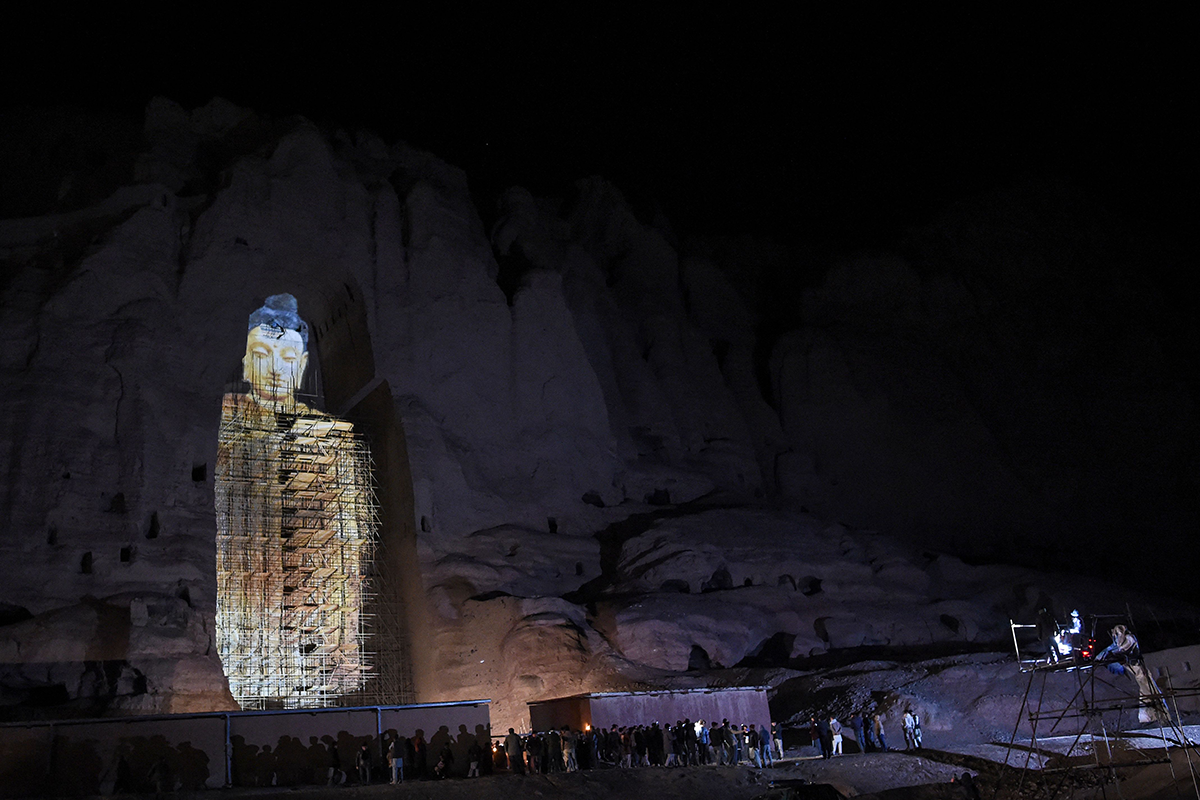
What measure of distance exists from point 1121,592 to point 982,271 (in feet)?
64.8

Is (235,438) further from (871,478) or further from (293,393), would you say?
(871,478)

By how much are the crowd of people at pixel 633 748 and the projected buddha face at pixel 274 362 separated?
64.8 feet

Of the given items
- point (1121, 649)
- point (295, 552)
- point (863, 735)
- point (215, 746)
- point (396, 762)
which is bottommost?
point (863, 735)

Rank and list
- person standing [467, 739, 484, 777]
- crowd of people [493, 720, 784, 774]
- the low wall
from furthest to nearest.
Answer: crowd of people [493, 720, 784, 774]
person standing [467, 739, 484, 777]
the low wall

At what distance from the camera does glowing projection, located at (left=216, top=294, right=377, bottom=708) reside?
33219 millimetres

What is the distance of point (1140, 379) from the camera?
47.6 meters

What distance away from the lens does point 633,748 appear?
2325 centimetres

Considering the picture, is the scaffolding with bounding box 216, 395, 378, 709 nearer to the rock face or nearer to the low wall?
the rock face

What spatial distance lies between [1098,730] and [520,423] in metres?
19.5

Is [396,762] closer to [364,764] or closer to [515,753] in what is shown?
[364,764]

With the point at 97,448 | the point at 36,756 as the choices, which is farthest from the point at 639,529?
the point at 36,756

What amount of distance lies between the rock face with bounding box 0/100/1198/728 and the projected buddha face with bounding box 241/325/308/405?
223 cm

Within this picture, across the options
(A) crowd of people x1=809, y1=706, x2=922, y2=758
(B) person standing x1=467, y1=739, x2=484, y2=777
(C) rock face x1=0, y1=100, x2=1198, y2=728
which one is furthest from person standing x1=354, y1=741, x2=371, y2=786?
(A) crowd of people x1=809, y1=706, x2=922, y2=758

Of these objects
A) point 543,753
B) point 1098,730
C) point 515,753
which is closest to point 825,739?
point 543,753
